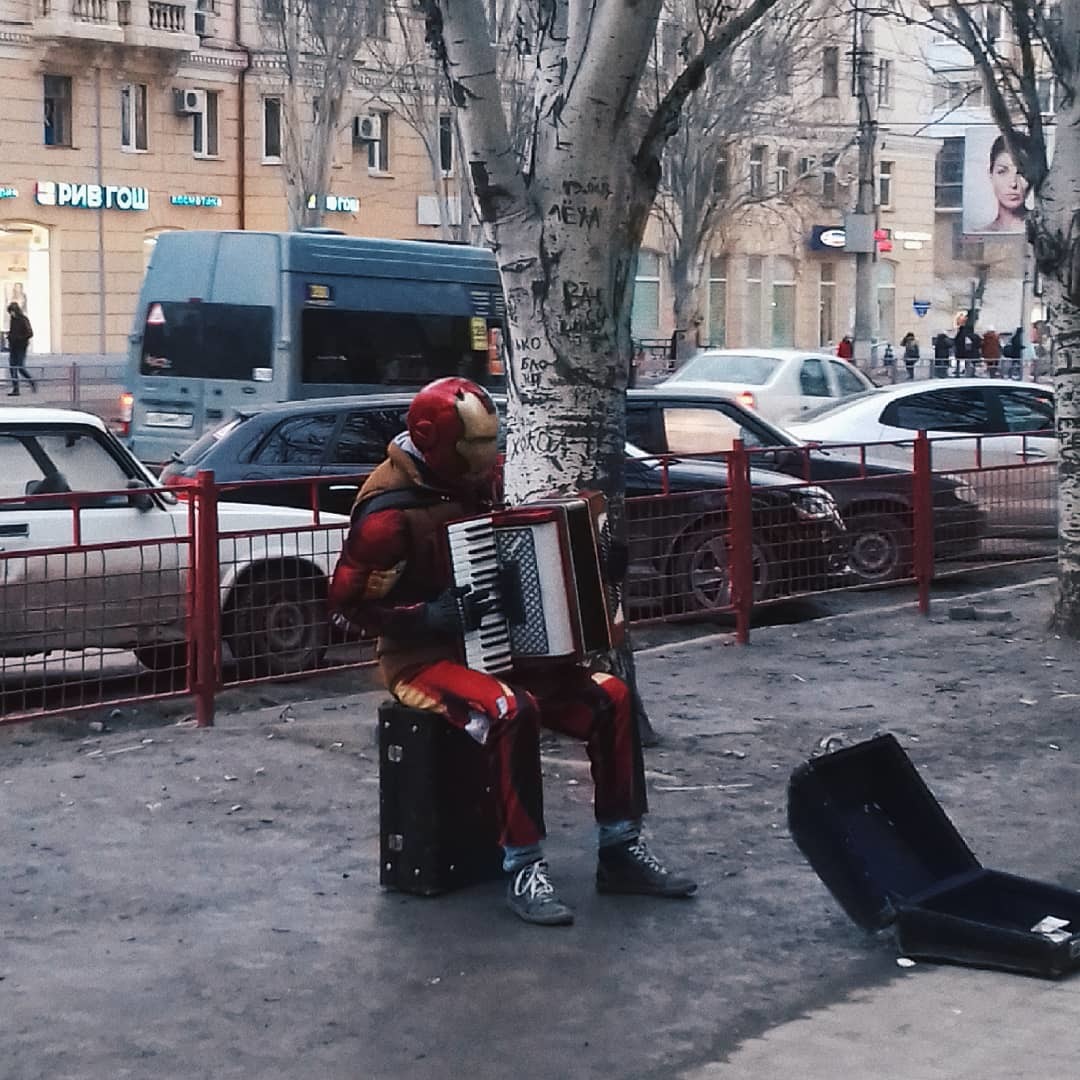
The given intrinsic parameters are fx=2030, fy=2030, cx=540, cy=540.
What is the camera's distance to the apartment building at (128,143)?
39688 millimetres

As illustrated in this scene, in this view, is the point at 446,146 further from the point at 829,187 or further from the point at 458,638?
the point at 458,638

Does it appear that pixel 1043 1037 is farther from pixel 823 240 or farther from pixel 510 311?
pixel 823 240

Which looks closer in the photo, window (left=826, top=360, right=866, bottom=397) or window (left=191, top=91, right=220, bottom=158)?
window (left=826, top=360, right=866, bottom=397)

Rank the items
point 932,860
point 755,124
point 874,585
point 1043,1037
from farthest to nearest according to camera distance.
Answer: point 755,124
point 874,585
point 932,860
point 1043,1037

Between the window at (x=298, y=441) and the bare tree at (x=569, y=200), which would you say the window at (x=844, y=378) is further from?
the bare tree at (x=569, y=200)

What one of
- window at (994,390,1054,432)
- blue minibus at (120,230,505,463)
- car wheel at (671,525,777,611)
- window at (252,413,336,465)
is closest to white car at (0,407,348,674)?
window at (252,413,336,465)

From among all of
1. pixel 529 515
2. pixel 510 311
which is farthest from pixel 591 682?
pixel 510 311

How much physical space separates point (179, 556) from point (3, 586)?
2.55 ft

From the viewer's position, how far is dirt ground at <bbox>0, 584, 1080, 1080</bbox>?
497 centimetres

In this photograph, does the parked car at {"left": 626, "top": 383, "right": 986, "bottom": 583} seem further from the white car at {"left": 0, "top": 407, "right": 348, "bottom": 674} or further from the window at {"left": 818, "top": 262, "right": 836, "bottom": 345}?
the window at {"left": 818, "top": 262, "right": 836, "bottom": 345}

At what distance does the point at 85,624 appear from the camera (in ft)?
28.1

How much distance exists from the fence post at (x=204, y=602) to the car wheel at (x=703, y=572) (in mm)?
3046

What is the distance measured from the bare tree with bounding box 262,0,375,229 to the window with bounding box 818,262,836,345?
66.9ft

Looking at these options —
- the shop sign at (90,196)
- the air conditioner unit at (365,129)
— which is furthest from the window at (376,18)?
the air conditioner unit at (365,129)
